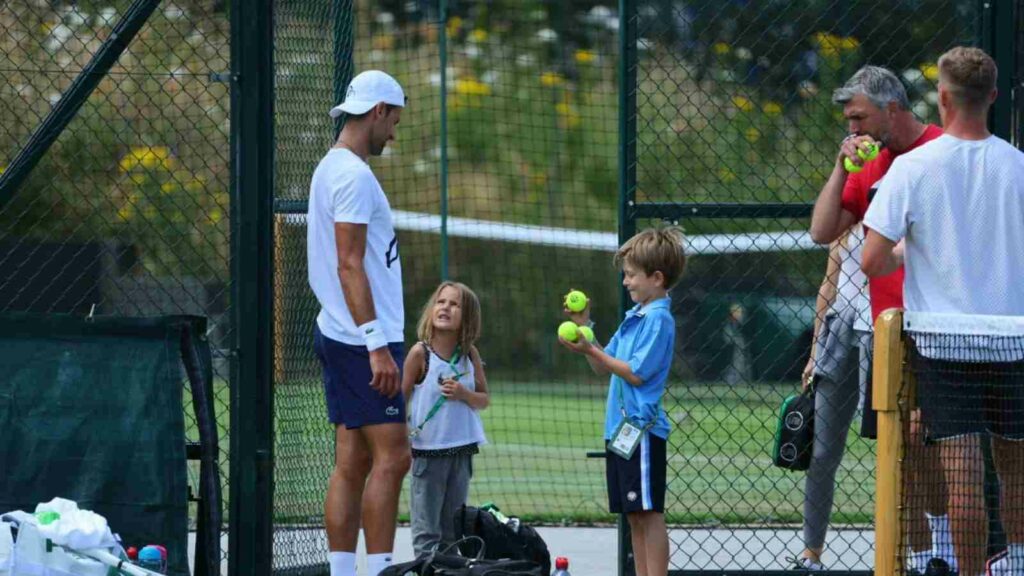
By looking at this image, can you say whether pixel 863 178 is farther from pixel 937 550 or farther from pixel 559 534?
pixel 559 534

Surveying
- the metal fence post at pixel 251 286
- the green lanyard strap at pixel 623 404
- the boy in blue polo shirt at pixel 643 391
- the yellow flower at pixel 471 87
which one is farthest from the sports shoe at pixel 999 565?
the yellow flower at pixel 471 87

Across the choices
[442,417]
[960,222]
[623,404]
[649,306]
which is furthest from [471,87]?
[960,222]

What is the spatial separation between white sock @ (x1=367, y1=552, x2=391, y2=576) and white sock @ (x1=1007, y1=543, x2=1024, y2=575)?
7.11ft

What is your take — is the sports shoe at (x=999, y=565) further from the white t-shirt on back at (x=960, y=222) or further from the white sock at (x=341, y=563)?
the white sock at (x=341, y=563)

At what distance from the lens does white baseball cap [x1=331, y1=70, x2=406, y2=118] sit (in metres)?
5.86

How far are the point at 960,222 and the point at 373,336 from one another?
2061 mm

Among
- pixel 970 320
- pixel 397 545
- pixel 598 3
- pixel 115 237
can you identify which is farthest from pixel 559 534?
pixel 598 3

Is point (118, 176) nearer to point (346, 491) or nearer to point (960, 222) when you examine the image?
point (346, 491)

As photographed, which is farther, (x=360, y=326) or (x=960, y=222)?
(x=360, y=326)

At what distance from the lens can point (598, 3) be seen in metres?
20.2

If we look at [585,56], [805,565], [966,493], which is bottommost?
[805,565]

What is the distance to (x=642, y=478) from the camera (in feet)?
19.1

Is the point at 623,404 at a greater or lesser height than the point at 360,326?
lesser

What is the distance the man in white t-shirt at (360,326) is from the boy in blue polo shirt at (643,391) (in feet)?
2.33
